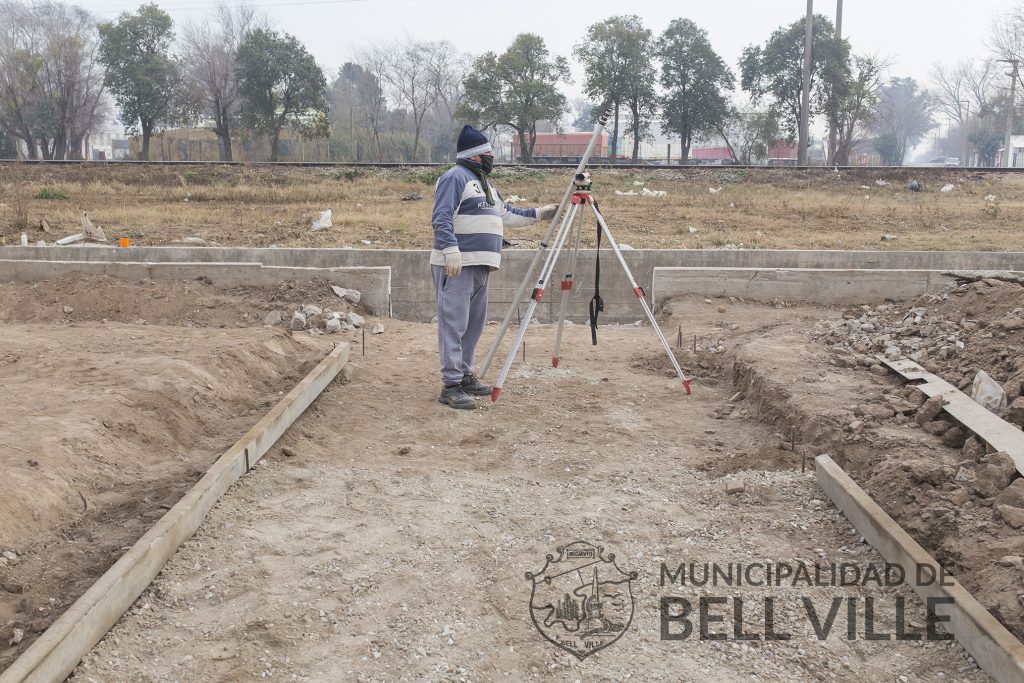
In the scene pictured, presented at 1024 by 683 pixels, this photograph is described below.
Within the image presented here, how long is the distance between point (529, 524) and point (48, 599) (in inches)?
78.4

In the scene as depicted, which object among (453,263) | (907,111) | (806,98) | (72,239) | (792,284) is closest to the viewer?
(453,263)

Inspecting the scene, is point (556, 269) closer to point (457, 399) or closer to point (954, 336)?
point (457, 399)

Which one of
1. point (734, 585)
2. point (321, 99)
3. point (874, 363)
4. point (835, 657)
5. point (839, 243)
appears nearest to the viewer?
point (835, 657)

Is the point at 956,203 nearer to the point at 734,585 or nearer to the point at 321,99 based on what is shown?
the point at 734,585

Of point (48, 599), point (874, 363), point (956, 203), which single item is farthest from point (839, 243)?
point (48, 599)

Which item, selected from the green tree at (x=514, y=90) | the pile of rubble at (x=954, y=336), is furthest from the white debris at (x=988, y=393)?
the green tree at (x=514, y=90)

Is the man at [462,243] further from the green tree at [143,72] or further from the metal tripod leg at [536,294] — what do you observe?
the green tree at [143,72]

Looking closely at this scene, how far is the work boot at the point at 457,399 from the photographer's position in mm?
5801

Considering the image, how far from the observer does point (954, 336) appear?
20.3ft

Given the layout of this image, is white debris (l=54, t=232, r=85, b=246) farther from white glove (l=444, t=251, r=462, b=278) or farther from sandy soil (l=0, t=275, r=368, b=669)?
white glove (l=444, t=251, r=462, b=278)

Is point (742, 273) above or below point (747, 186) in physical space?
below

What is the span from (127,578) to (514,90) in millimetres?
30690

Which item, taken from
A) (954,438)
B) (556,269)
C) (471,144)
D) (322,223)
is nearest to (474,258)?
(471,144)

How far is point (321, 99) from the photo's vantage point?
34.0 metres
